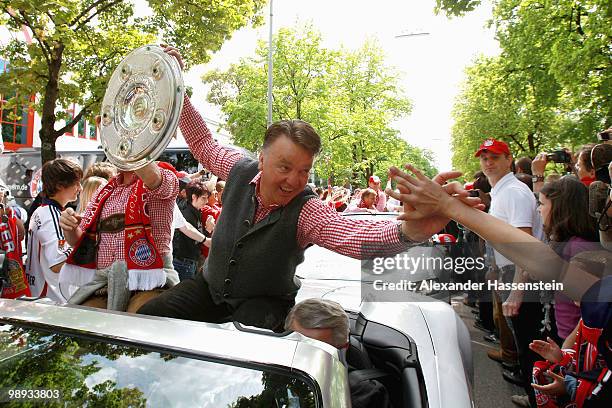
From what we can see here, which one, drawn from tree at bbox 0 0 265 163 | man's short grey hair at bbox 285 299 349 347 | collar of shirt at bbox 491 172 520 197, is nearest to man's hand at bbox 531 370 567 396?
man's short grey hair at bbox 285 299 349 347

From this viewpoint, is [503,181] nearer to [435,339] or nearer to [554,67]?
[435,339]

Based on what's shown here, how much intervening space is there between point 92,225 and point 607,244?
Answer: 294 centimetres

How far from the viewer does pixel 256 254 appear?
7.09 ft

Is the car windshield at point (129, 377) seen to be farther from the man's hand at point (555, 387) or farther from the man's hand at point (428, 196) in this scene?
the man's hand at point (555, 387)

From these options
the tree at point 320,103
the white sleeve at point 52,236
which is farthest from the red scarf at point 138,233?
the tree at point 320,103

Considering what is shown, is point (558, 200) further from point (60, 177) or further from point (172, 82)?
point (60, 177)

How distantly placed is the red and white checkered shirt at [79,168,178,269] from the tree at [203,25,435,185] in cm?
2152

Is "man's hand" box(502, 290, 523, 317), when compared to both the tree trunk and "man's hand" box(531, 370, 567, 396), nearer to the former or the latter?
"man's hand" box(531, 370, 567, 396)

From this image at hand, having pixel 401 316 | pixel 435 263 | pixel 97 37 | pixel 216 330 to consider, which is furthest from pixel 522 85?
pixel 216 330

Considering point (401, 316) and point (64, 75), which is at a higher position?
point (64, 75)

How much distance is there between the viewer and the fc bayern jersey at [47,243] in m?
3.46

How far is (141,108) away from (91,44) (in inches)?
434

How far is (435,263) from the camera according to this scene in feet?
12.6

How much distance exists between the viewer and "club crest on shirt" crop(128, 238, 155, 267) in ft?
9.11
